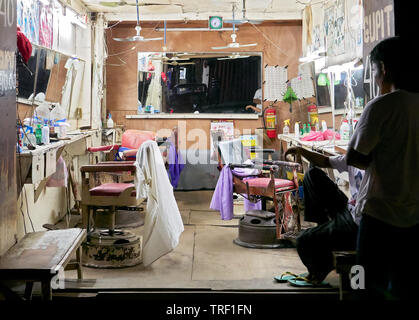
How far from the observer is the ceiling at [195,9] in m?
7.40

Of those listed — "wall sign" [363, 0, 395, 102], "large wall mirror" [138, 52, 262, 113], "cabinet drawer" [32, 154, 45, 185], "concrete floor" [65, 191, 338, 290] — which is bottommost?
"concrete floor" [65, 191, 338, 290]

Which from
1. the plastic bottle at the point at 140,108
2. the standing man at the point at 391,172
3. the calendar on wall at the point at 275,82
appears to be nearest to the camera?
the standing man at the point at 391,172

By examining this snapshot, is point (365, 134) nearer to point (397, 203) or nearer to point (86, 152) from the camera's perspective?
point (397, 203)

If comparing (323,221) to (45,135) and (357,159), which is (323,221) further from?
(45,135)

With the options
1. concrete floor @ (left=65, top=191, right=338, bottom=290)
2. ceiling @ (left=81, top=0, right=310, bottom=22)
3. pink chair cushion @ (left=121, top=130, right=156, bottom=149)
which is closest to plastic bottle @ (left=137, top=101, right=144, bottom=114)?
pink chair cushion @ (left=121, top=130, right=156, bottom=149)

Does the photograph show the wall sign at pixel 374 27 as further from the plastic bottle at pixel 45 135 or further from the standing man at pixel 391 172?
the plastic bottle at pixel 45 135

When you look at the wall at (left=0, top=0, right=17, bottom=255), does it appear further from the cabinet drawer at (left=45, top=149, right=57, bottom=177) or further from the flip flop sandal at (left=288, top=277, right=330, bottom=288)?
the flip flop sandal at (left=288, top=277, right=330, bottom=288)

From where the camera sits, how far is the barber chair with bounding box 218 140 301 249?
4812mm

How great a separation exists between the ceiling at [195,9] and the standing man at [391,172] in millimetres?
5332

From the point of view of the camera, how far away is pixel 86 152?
6695 millimetres

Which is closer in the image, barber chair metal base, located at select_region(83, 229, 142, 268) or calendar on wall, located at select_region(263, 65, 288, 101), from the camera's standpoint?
barber chair metal base, located at select_region(83, 229, 142, 268)

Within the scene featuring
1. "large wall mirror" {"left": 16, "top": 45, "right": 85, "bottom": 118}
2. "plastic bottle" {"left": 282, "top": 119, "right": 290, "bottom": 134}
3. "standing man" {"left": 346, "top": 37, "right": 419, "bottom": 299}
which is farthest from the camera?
"plastic bottle" {"left": 282, "top": 119, "right": 290, "bottom": 134}

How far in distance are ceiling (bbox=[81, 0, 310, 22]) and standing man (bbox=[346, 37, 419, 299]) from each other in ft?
17.5

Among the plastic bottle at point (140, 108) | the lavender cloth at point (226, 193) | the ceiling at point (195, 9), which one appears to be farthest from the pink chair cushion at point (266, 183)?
the plastic bottle at point (140, 108)
